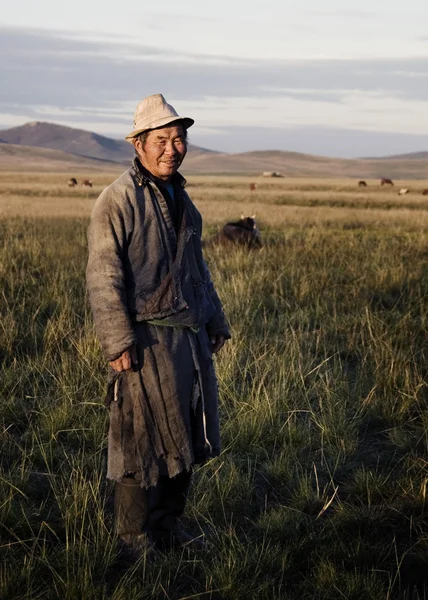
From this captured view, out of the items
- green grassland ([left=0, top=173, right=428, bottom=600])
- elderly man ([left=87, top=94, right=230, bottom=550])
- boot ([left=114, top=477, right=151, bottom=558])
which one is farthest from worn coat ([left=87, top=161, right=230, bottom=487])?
green grassland ([left=0, top=173, right=428, bottom=600])

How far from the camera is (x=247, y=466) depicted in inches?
168

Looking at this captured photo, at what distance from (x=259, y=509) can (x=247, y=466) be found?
44 centimetres

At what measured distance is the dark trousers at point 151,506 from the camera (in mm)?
3180

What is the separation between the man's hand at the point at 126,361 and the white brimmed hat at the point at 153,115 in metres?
0.86

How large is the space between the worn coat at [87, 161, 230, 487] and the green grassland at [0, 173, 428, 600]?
43 centimetres

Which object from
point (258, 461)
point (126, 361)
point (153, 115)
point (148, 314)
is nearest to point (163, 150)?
point (153, 115)

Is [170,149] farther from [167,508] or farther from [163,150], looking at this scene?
[167,508]

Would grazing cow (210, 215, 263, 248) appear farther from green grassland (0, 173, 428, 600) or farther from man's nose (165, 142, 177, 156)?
man's nose (165, 142, 177, 156)

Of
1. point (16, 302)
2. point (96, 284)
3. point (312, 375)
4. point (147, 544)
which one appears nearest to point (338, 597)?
point (147, 544)

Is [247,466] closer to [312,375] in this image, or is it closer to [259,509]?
[259,509]

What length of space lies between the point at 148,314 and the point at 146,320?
34mm

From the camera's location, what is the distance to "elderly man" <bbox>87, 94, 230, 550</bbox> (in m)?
2.97

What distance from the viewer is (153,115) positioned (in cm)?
298

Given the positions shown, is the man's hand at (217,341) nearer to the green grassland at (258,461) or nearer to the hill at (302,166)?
the green grassland at (258,461)
